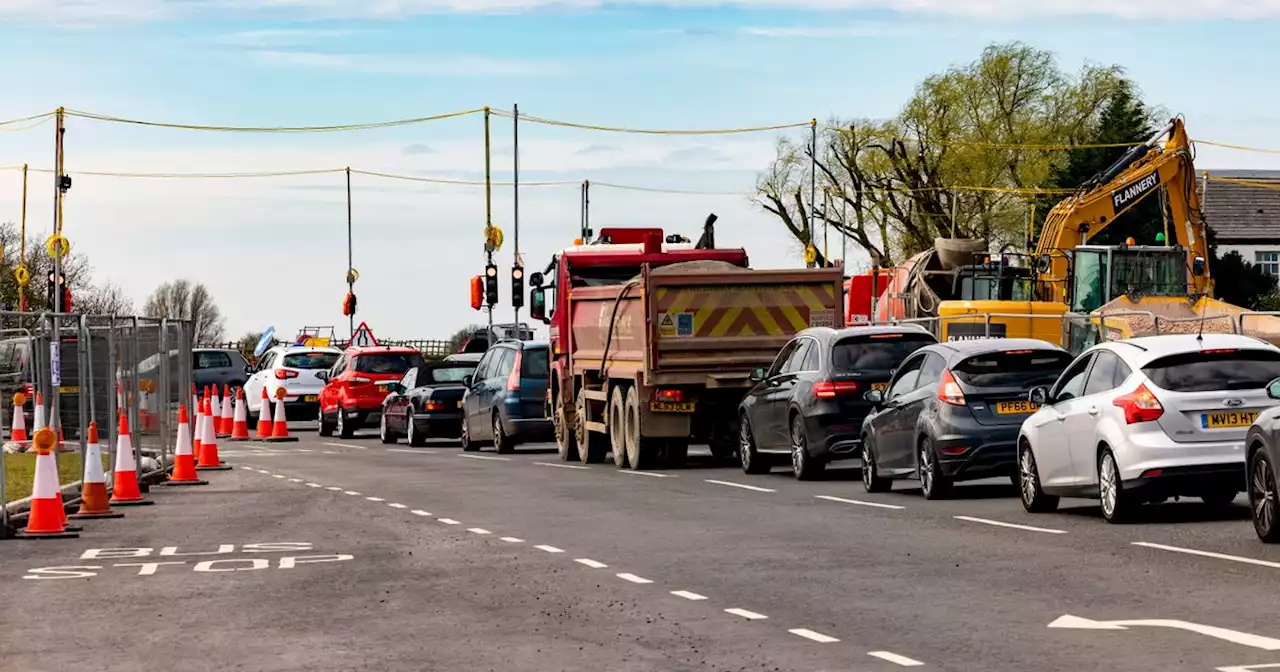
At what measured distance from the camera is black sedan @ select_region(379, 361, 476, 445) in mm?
38812

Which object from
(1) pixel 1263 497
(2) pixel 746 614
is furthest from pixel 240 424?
(2) pixel 746 614

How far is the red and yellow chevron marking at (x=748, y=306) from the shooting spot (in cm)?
2791

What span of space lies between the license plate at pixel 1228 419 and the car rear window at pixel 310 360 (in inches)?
1282

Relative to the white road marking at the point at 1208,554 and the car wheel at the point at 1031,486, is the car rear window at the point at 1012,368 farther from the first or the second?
the white road marking at the point at 1208,554

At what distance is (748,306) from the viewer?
1117 inches

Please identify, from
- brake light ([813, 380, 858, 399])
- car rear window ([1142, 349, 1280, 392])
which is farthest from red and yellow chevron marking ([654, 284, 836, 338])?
car rear window ([1142, 349, 1280, 392])

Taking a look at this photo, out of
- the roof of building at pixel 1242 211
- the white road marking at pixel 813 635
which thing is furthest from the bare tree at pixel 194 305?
the white road marking at pixel 813 635

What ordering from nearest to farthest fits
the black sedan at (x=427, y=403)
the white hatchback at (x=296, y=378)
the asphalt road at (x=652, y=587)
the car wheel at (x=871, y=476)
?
the asphalt road at (x=652, y=587) → the car wheel at (x=871, y=476) → the black sedan at (x=427, y=403) → the white hatchback at (x=296, y=378)

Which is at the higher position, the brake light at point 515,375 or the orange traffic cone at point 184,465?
the brake light at point 515,375

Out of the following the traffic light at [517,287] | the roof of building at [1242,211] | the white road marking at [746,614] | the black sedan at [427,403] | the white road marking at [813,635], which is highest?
the roof of building at [1242,211]

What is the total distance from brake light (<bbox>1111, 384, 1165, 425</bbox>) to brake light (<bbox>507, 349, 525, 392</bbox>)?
17.9 meters

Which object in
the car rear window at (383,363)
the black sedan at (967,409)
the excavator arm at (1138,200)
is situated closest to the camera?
the black sedan at (967,409)

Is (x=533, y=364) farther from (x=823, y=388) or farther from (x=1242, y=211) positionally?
(x=1242, y=211)

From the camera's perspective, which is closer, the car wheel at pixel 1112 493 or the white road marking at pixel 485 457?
the car wheel at pixel 1112 493
